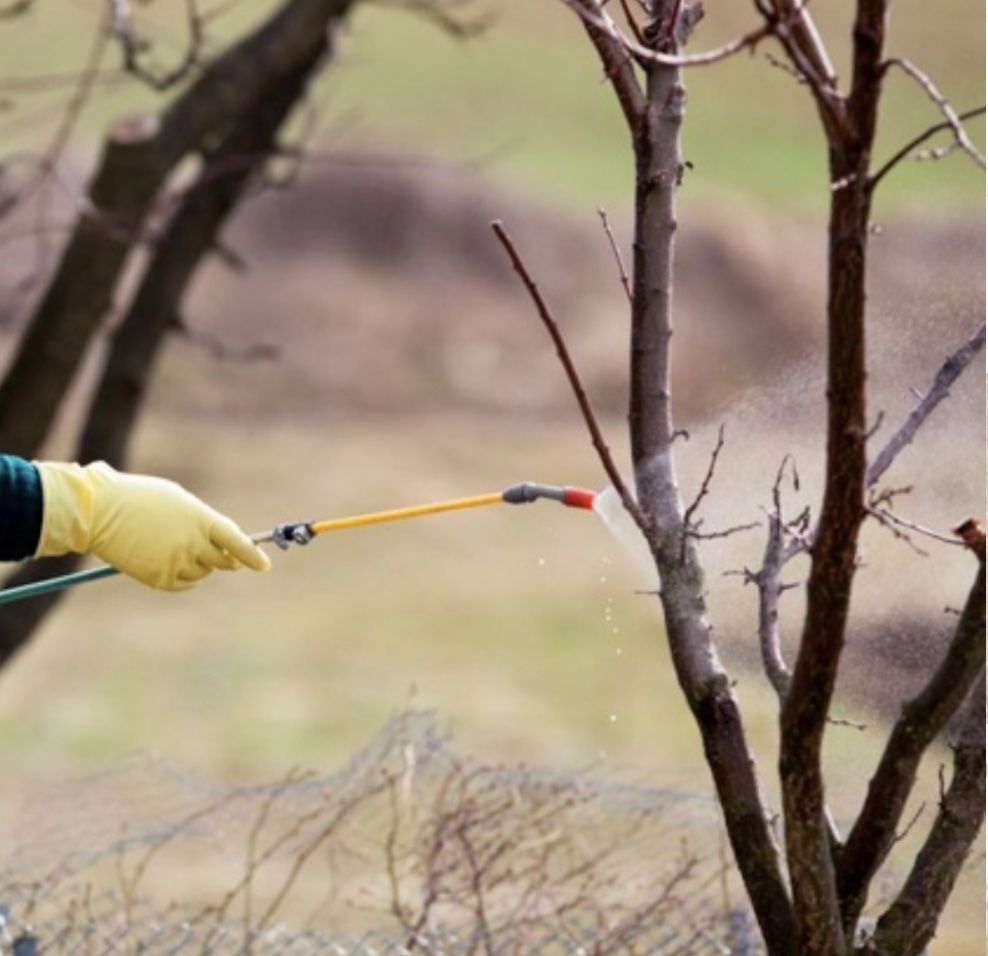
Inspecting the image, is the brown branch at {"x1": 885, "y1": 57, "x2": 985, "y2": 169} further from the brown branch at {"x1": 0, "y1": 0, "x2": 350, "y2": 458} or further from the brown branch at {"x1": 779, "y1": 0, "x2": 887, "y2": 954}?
the brown branch at {"x1": 0, "y1": 0, "x2": 350, "y2": 458}

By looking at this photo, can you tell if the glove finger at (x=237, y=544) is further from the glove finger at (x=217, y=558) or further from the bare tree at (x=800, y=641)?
the bare tree at (x=800, y=641)

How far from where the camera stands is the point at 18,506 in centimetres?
311

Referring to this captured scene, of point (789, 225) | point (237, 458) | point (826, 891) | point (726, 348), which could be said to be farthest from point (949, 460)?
point (789, 225)

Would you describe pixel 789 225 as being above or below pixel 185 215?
above

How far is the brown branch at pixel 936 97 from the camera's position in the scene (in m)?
1.90

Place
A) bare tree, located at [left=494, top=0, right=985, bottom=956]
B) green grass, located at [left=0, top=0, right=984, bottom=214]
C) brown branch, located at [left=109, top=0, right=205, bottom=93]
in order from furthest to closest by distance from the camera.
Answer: green grass, located at [left=0, top=0, right=984, bottom=214]
brown branch, located at [left=109, top=0, right=205, bottom=93]
bare tree, located at [left=494, top=0, right=985, bottom=956]

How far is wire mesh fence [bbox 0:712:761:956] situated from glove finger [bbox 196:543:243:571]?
44cm

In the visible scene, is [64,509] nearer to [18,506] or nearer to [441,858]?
[18,506]

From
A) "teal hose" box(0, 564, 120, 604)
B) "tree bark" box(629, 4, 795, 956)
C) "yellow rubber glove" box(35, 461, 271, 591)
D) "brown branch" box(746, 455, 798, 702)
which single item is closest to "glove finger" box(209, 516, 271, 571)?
"yellow rubber glove" box(35, 461, 271, 591)

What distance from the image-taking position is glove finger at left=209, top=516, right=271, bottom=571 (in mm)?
3131

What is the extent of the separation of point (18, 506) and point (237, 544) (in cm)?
32

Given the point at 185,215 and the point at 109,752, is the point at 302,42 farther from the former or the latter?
the point at 109,752

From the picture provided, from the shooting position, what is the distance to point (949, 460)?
312 centimetres

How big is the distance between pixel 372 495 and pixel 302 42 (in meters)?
16.5
